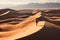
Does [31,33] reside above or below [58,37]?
above

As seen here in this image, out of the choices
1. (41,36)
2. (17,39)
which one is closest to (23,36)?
(17,39)

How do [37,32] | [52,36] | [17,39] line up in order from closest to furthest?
[17,39] → [37,32] → [52,36]

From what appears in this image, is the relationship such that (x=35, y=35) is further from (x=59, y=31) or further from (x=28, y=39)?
(x=59, y=31)

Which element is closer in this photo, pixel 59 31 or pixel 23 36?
pixel 23 36

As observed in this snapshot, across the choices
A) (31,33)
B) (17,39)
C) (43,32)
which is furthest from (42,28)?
(17,39)

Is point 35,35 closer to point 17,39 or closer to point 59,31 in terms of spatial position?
point 17,39

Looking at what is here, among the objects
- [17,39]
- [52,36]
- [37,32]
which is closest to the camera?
[17,39]
